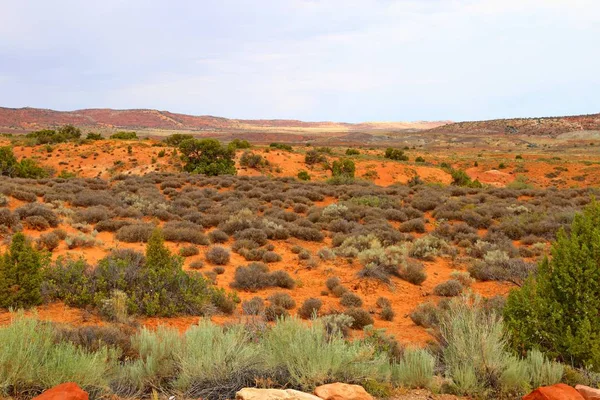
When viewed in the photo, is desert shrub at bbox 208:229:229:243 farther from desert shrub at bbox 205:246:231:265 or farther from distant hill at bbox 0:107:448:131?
distant hill at bbox 0:107:448:131

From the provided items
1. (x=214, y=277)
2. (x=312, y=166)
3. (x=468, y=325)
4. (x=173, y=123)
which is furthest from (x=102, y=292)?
(x=173, y=123)

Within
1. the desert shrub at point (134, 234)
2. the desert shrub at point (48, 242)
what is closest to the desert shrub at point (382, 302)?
the desert shrub at point (134, 234)

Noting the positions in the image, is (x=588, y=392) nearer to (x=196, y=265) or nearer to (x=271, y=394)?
(x=271, y=394)

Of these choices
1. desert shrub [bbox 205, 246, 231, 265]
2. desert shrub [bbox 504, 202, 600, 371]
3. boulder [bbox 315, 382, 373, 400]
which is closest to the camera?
boulder [bbox 315, 382, 373, 400]

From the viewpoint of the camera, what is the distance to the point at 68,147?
127ft

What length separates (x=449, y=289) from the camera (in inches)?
348

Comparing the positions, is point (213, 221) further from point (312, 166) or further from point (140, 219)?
point (312, 166)

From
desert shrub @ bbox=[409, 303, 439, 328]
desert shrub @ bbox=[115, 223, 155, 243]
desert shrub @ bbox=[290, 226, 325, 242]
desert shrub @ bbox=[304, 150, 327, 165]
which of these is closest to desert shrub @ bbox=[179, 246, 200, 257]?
desert shrub @ bbox=[115, 223, 155, 243]

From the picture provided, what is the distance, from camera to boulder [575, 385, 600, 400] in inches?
145

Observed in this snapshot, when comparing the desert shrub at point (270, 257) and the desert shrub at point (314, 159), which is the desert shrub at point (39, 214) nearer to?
the desert shrub at point (270, 257)

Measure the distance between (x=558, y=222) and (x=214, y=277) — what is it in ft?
35.6

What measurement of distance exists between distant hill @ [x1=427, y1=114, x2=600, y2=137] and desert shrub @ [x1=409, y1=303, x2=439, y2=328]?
332 ft

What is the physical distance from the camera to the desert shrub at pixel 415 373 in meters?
3.99

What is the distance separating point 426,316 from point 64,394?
5.68 m
